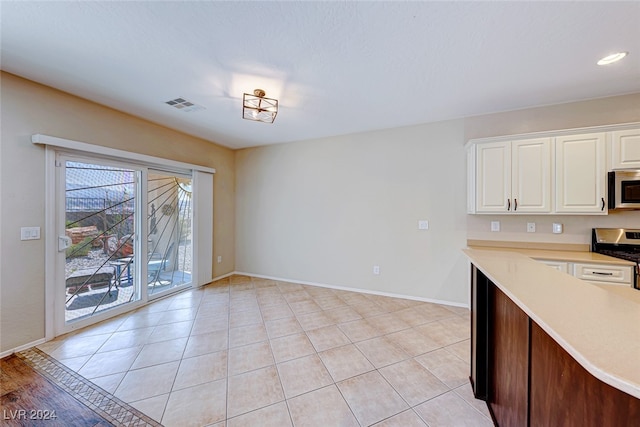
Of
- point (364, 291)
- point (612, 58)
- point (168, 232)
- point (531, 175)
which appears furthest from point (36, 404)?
point (612, 58)

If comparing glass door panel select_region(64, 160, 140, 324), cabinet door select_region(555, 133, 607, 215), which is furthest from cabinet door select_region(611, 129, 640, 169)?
glass door panel select_region(64, 160, 140, 324)

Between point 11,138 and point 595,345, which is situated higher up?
point 11,138

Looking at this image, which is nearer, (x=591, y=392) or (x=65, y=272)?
(x=591, y=392)

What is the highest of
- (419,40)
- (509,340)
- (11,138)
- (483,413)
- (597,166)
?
(419,40)

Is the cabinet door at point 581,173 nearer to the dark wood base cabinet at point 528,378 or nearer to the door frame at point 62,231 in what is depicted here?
the dark wood base cabinet at point 528,378

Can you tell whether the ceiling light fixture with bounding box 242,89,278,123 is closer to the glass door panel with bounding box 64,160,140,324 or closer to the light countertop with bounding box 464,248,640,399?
the glass door panel with bounding box 64,160,140,324

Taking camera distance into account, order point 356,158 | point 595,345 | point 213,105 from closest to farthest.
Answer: point 595,345
point 213,105
point 356,158

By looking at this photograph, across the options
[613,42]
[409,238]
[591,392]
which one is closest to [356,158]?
[409,238]

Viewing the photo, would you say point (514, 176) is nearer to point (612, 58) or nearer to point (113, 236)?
point (612, 58)

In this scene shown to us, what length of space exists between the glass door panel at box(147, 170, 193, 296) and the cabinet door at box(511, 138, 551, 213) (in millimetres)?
4606

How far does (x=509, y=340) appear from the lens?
1362 millimetres

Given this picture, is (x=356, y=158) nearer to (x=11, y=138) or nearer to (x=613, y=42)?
(x=613, y=42)

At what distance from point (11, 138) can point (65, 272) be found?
4.50 ft

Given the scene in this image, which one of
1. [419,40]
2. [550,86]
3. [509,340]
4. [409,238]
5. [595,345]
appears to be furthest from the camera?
[409,238]
